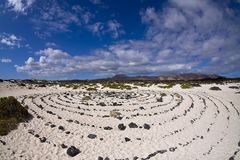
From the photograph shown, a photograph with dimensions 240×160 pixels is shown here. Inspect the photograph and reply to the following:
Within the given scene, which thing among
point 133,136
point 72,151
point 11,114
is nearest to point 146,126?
point 133,136

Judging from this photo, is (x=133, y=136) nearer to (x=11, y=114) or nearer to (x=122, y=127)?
(x=122, y=127)

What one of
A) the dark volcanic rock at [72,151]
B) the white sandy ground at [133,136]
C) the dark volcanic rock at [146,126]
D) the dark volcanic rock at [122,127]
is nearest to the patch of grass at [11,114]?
the white sandy ground at [133,136]

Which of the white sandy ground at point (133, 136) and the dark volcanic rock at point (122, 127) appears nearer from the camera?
the white sandy ground at point (133, 136)

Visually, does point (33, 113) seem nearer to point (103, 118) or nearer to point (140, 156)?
point (103, 118)

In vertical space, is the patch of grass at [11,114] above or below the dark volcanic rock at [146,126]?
above

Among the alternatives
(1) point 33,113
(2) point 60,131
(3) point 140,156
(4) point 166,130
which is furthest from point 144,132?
(1) point 33,113

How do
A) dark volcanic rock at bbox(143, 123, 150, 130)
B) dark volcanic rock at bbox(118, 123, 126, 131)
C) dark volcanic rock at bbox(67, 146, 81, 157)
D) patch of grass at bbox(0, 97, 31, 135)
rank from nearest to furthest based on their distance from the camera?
dark volcanic rock at bbox(67, 146, 81, 157) < patch of grass at bbox(0, 97, 31, 135) < dark volcanic rock at bbox(118, 123, 126, 131) < dark volcanic rock at bbox(143, 123, 150, 130)

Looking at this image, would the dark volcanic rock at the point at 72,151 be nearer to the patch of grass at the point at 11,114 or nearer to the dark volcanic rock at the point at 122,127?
the dark volcanic rock at the point at 122,127

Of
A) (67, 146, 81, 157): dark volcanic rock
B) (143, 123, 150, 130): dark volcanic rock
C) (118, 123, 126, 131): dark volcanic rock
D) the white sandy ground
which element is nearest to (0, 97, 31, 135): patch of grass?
the white sandy ground

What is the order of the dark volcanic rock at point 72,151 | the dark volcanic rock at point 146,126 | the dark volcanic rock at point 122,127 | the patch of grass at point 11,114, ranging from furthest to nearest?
the dark volcanic rock at point 146,126
the dark volcanic rock at point 122,127
the patch of grass at point 11,114
the dark volcanic rock at point 72,151

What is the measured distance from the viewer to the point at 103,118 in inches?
687

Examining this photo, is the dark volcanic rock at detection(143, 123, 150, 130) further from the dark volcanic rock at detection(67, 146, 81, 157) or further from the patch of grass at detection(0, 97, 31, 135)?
the patch of grass at detection(0, 97, 31, 135)

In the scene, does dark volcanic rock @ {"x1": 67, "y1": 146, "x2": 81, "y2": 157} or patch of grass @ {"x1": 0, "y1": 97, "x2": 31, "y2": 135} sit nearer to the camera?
dark volcanic rock @ {"x1": 67, "y1": 146, "x2": 81, "y2": 157}

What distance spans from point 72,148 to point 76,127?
3724 millimetres
